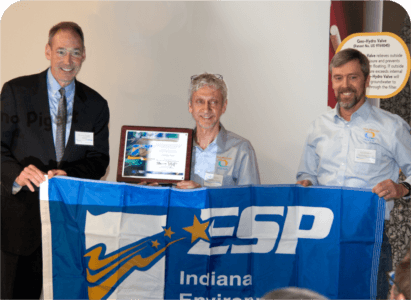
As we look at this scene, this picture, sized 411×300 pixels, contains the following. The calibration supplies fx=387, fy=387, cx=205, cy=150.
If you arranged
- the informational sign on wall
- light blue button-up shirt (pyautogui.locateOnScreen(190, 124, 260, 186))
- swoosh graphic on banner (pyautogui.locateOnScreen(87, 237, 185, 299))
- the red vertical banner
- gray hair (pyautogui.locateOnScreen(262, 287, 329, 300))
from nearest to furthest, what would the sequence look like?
gray hair (pyautogui.locateOnScreen(262, 287, 329, 300)) → swoosh graphic on banner (pyautogui.locateOnScreen(87, 237, 185, 299)) → light blue button-up shirt (pyautogui.locateOnScreen(190, 124, 260, 186)) → the informational sign on wall → the red vertical banner

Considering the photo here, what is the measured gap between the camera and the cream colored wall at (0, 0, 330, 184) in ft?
11.4

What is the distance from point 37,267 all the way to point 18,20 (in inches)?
85.8

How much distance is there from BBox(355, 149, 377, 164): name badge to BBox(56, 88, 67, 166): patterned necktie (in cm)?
234

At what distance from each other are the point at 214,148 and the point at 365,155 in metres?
1.16

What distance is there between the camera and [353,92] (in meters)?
3.11

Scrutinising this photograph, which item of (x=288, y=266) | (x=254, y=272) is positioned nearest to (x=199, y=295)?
(x=254, y=272)

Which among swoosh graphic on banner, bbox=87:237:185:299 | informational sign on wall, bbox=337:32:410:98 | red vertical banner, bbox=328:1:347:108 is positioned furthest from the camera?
red vertical banner, bbox=328:1:347:108

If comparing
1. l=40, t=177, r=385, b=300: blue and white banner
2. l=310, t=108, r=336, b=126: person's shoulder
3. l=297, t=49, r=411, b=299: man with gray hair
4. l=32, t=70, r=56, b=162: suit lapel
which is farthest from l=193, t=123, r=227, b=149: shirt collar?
l=32, t=70, r=56, b=162: suit lapel

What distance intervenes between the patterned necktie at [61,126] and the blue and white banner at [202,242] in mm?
459

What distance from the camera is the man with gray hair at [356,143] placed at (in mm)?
2930

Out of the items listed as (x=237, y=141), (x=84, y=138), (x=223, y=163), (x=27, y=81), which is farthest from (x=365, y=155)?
(x=27, y=81)

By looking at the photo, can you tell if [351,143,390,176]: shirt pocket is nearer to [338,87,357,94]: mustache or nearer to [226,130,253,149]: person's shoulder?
[338,87,357,94]: mustache

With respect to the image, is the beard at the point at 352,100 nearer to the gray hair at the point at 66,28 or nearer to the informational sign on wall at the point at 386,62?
the informational sign on wall at the point at 386,62

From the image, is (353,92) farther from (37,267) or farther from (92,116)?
(37,267)
